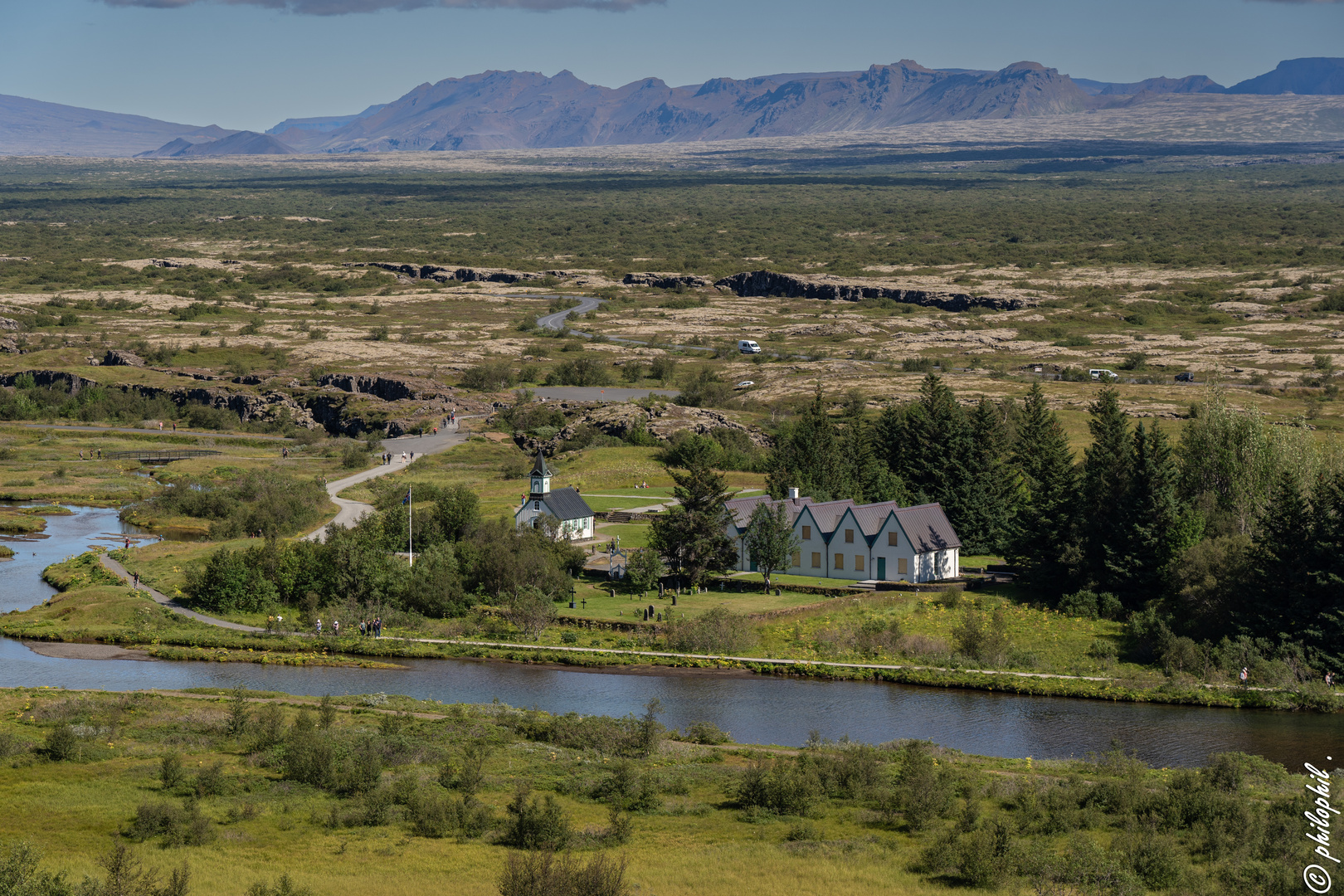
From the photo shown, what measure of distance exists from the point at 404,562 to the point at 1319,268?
169 m

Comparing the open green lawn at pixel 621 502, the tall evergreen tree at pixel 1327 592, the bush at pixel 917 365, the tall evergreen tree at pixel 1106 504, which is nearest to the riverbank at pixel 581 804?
the tall evergreen tree at pixel 1327 592

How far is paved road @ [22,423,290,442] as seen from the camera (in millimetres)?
107188

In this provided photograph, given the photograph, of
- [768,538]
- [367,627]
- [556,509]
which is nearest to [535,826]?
[367,627]

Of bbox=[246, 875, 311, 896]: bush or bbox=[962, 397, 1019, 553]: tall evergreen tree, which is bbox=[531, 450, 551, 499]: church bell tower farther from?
bbox=[246, 875, 311, 896]: bush

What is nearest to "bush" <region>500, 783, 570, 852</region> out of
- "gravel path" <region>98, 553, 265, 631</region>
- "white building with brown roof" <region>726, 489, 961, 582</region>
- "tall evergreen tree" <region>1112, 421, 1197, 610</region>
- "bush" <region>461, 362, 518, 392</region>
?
"gravel path" <region>98, 553, 265, 631</region>

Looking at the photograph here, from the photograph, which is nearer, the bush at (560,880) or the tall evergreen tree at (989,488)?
the bush at (560,880)

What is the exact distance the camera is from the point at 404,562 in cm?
6206

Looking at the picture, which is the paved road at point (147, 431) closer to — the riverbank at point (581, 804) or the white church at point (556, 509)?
the white church at point (556, 509)

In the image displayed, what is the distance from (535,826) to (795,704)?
17.5 meters

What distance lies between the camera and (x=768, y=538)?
60.2 metres

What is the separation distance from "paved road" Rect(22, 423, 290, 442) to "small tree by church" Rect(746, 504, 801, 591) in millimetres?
55985

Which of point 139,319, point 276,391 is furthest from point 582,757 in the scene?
point 139,319

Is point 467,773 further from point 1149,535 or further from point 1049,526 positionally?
point 1149,535

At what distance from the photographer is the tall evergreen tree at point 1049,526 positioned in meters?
59.0
